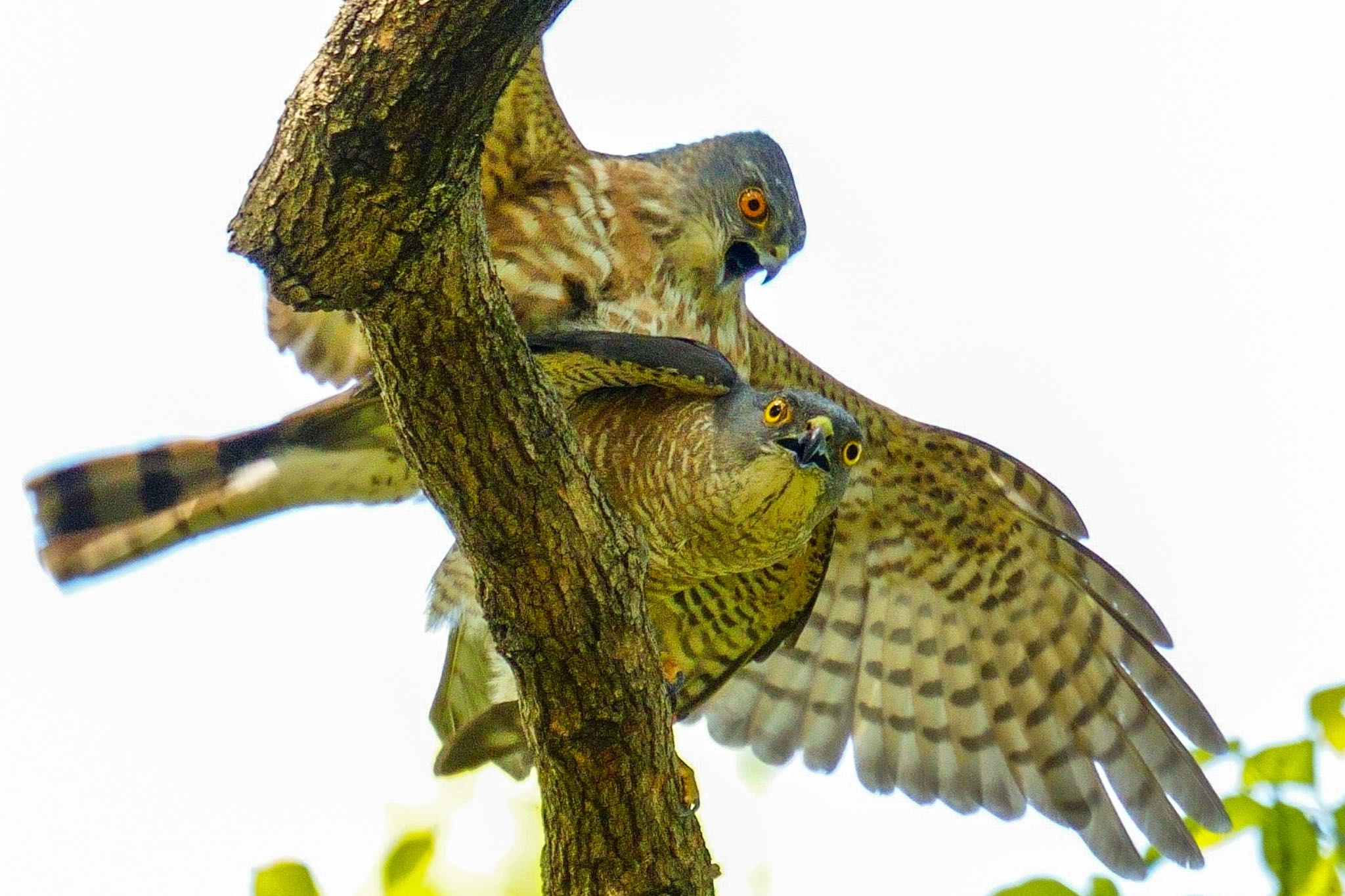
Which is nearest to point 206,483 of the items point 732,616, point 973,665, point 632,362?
point 632,362

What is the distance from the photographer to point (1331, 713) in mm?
3309

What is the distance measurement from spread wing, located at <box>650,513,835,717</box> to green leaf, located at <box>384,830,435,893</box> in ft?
6.20

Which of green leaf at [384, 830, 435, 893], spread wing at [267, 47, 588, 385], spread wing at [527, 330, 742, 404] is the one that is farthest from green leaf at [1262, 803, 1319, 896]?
spread wing at [267, 47, 588, 385]

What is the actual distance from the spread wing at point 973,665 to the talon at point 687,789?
1.80m

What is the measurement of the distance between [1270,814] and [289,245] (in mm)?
2418

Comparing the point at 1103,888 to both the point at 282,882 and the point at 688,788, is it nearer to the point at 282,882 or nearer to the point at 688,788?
the point at 688,788

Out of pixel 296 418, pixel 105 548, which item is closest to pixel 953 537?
pixel 296 418

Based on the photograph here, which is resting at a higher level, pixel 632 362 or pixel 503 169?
pixel 503 169

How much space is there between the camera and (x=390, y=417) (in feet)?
12.1

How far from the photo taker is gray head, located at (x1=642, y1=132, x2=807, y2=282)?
5930 mm

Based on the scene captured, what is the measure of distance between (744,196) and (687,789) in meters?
2.59

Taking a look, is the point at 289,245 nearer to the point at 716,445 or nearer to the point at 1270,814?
the point at 716,445

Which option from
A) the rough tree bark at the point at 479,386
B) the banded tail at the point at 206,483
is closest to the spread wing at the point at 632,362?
the banded tail at the point at 206,483

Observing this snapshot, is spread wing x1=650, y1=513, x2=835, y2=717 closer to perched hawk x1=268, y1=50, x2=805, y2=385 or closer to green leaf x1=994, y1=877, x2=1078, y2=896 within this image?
perched hawk x1=268, y1=50, x2=805, y2=385
